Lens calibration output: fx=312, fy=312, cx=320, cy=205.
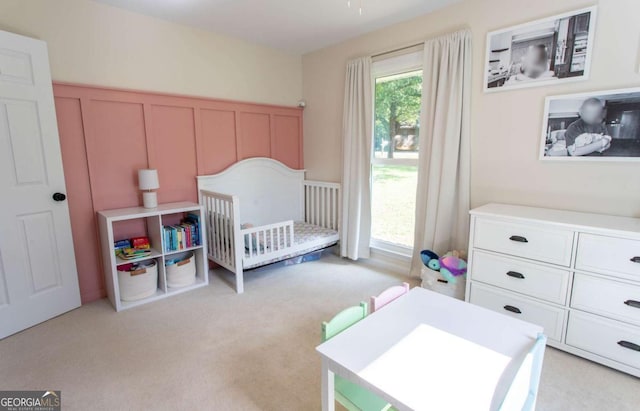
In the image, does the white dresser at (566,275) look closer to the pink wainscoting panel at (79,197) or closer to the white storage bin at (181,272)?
the white storage bin at (181,272)

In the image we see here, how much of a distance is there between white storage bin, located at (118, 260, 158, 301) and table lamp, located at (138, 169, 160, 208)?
58cm

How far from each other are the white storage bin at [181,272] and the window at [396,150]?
199 centimetres

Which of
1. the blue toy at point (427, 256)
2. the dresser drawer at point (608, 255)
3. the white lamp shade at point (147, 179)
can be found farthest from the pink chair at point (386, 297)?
the white lamp shade at point (147, 179)

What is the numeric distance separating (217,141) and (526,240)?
3.00m

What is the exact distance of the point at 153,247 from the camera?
2.94 metres

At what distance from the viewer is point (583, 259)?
1895 millimetres

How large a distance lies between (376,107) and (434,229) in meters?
1.47

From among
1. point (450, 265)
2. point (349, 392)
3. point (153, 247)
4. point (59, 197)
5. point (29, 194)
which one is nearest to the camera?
point (349, 392)

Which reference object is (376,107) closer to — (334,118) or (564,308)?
(334,118)

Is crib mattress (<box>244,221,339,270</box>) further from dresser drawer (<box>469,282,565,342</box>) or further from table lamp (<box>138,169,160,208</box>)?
dresser drawer (<box>469,282,565,342</box>)

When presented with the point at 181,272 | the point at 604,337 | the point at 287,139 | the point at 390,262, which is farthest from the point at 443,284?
the point at 287,139

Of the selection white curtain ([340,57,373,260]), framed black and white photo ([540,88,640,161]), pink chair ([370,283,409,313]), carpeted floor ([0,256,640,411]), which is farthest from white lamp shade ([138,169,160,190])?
framed black and white photo ([540,88,640,161])

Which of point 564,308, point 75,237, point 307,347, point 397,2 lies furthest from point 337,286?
point 397,2

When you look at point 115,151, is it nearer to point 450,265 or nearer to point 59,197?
point 59,197
